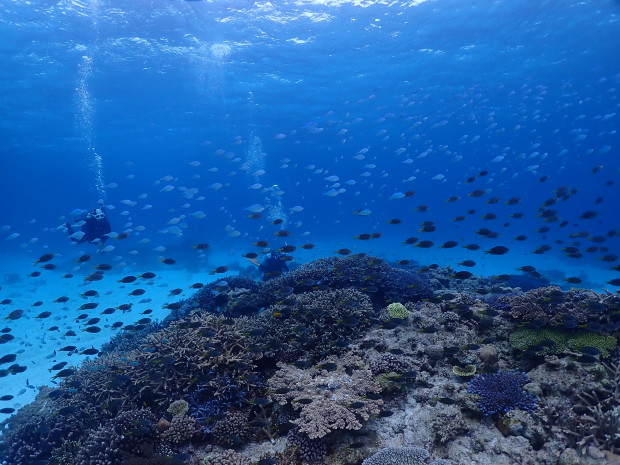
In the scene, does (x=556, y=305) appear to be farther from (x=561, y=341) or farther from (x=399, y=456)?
(x=399, y=456)

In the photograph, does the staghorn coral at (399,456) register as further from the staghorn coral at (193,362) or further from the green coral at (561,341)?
the green coral at (561,341)

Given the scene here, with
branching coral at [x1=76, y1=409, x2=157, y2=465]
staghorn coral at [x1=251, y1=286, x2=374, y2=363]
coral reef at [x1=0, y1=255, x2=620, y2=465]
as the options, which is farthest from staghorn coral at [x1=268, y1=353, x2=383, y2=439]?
branching coral at [x1=76, y1=409, x2=157, y2=465]

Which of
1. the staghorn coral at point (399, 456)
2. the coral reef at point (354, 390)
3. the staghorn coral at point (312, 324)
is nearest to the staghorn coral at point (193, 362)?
the coral reef at point (354, 390)

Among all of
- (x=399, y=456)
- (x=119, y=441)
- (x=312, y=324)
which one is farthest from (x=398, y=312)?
(x=119, y=441)

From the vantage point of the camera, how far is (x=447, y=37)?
2964cm

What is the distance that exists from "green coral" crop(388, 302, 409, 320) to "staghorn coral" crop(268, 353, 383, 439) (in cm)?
175

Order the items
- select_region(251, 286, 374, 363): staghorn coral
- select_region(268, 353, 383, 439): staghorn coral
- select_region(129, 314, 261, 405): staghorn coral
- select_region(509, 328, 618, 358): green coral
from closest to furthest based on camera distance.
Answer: select_region(268, 353, 383, 439): staghorn coral
select_region(509, 328, 618, 358): green coral
select_region(129, 314, 261, 405): staghorn coral
select_region(251, 286, 374, 363): staghorn coral

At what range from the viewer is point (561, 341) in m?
6.49

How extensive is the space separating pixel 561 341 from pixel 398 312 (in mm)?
3219

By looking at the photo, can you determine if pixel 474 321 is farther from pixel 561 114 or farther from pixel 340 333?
pixel 561 114

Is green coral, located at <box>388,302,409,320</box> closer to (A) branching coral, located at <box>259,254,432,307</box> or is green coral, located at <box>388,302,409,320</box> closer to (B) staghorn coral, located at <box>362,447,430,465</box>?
(A) branching coral, located at <box>259,254,432,307</box>

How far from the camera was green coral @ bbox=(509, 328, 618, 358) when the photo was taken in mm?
6254

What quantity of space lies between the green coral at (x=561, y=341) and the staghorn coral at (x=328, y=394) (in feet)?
10.2

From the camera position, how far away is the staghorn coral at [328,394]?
5449 millimetres
